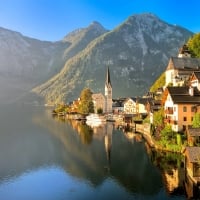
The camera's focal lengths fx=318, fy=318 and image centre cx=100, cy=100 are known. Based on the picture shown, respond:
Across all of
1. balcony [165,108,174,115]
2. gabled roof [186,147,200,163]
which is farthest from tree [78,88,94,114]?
gabled roof [186,147,200,163]

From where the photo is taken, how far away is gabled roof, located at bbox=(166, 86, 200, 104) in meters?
79.7

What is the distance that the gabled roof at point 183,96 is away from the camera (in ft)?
261

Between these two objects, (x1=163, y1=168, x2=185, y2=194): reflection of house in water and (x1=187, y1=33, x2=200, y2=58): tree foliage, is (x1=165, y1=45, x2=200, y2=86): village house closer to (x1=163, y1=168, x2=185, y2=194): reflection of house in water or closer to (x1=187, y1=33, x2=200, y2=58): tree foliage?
(x1=187, y1=33, x2=200, y2=58): tree foliage

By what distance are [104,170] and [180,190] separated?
785 inches

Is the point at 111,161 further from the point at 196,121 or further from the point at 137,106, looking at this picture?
the point at 137,106

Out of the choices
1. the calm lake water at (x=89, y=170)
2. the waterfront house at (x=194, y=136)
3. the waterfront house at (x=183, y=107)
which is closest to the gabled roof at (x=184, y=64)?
the calm lake water at (x=89, y=170)

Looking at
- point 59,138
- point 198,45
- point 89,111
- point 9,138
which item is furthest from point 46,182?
point 89,111

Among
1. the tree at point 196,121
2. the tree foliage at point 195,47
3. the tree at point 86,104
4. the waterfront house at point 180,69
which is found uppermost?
the tree foliage at point 195,47

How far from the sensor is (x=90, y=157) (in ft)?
261

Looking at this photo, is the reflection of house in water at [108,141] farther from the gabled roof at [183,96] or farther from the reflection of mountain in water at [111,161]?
the gabled roof at [183,96]

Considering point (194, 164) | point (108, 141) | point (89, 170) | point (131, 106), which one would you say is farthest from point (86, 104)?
point (194, 164)

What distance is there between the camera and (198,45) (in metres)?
145

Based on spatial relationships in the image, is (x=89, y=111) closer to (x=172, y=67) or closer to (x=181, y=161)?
(x=172, y=67)

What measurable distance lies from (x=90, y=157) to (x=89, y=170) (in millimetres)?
10969
